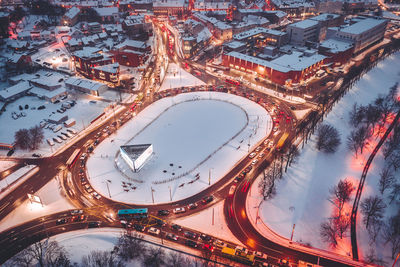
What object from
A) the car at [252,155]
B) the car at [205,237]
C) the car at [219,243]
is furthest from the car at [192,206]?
the car at [252,155]

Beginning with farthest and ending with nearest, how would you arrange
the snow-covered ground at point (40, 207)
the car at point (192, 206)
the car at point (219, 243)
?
the car at point (192, 206)
the snow-covered ground at point (40, 207)
the car at point (219, 243)

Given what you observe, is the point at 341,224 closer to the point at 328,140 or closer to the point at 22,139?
the point at 328,140

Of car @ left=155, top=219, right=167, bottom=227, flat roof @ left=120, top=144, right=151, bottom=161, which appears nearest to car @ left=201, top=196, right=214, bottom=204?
car @ left=155, top=219, right=167, bottom=227

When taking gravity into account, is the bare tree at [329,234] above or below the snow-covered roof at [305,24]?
below

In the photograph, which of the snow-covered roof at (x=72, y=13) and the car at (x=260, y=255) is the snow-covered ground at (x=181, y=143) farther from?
the snow-covered roof at (x=72, y=13)

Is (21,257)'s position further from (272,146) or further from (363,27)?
(363,27)

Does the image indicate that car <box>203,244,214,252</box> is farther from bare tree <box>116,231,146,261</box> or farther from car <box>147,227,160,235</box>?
bare tree <box>116,231,146,261</box>
